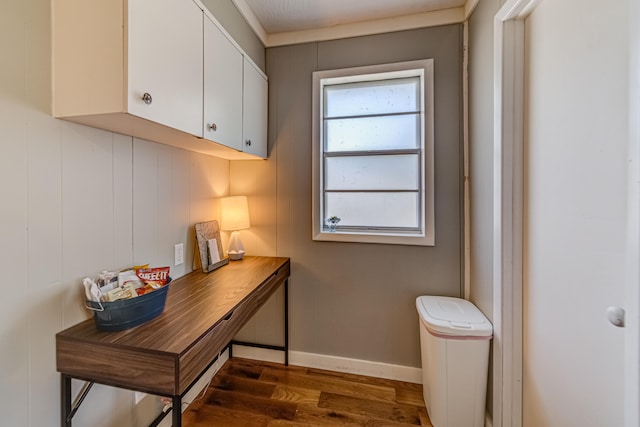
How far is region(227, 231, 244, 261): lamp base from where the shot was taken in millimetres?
1941

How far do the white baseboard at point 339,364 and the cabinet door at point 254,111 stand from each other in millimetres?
1613

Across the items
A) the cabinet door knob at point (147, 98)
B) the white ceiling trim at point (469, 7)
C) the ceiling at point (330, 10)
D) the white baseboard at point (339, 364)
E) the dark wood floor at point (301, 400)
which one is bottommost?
the dark wood floor at point (301, 400)

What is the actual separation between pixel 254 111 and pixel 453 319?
1859mm

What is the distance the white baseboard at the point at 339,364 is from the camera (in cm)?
188

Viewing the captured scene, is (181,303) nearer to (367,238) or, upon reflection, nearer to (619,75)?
(367,238)

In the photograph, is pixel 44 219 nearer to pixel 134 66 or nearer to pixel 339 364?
pixel 134 66

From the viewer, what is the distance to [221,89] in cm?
142

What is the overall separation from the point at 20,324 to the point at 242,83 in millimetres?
1546

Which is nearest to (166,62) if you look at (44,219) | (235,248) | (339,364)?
(44,219)

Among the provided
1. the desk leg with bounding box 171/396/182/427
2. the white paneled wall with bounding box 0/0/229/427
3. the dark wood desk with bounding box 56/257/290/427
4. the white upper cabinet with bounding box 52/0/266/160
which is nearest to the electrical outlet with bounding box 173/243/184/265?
the white paneled wall with bounding box 0/0/229/427

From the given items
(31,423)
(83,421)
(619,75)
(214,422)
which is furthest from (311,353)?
(619,75)

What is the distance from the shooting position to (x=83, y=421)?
3.34 feet

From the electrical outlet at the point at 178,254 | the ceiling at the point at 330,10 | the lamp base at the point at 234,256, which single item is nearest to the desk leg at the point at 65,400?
the electrical outlet at the point at 178,254

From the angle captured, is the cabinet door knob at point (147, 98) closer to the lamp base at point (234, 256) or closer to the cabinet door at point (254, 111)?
the cabinet door at point (254, 111)
